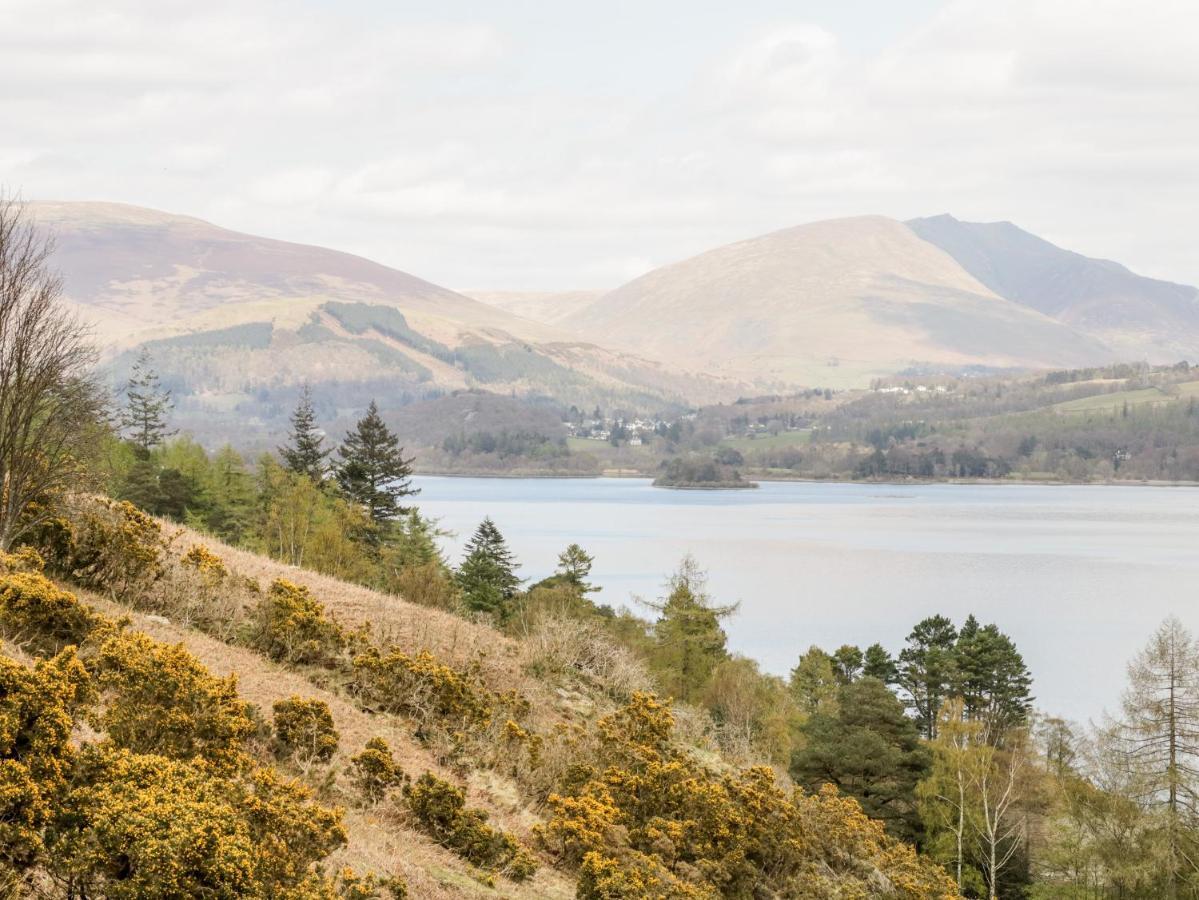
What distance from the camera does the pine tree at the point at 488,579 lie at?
141 feet

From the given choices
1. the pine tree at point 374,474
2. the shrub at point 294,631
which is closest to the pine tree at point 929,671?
the pine tree at point 374,474

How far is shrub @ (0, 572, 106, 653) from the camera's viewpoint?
11.2 m

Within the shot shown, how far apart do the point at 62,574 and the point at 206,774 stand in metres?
7.81

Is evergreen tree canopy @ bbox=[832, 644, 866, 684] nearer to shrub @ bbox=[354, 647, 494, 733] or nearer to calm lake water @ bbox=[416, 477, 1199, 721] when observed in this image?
calm lake water @ bbox=[416, 477, 1199, 721]

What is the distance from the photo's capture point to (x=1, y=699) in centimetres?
721


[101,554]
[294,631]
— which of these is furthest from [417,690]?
[101,554]

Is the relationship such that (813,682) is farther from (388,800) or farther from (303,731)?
(303,731)

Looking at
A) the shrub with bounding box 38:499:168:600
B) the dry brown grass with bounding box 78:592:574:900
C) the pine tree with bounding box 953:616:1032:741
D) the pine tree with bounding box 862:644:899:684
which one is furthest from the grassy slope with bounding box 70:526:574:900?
the pine tree with bounding box 862:644:899:684

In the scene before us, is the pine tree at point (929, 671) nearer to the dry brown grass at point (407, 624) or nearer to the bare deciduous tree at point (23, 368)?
the dry brown grass at point (407, 624)

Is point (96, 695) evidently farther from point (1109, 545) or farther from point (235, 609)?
point (1109, 545)

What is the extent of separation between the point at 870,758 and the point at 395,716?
19.8m

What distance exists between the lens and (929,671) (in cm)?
5100

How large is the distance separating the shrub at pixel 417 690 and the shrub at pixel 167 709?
456 centimetres

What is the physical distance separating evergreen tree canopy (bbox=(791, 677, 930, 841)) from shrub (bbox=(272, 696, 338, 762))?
20.9 metres
